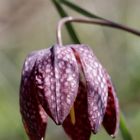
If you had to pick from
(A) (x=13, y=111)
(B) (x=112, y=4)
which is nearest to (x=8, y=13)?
(B) (x=112, y=4)

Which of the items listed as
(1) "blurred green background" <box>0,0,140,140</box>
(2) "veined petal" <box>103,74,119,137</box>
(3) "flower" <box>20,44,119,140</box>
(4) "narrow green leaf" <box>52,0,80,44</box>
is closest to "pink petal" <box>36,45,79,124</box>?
(3) "flower" <box>20,44,119,140</box>

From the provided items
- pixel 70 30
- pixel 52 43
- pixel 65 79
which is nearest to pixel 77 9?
pixel 70 30

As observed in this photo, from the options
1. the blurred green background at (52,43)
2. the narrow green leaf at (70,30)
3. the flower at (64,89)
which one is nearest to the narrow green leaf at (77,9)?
the narrow green leaf at (70,30)

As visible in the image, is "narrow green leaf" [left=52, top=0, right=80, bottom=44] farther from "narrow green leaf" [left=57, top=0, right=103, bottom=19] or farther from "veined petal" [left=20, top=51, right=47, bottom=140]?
"veined petal" [left=20, top=51, right=47, bottom=140]

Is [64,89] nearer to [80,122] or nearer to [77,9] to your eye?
[80,122]

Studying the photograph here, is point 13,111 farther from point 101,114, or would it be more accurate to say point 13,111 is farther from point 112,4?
point 101,114

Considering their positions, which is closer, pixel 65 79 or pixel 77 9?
pixel 65 79

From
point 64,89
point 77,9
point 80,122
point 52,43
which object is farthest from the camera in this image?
point 52,43
